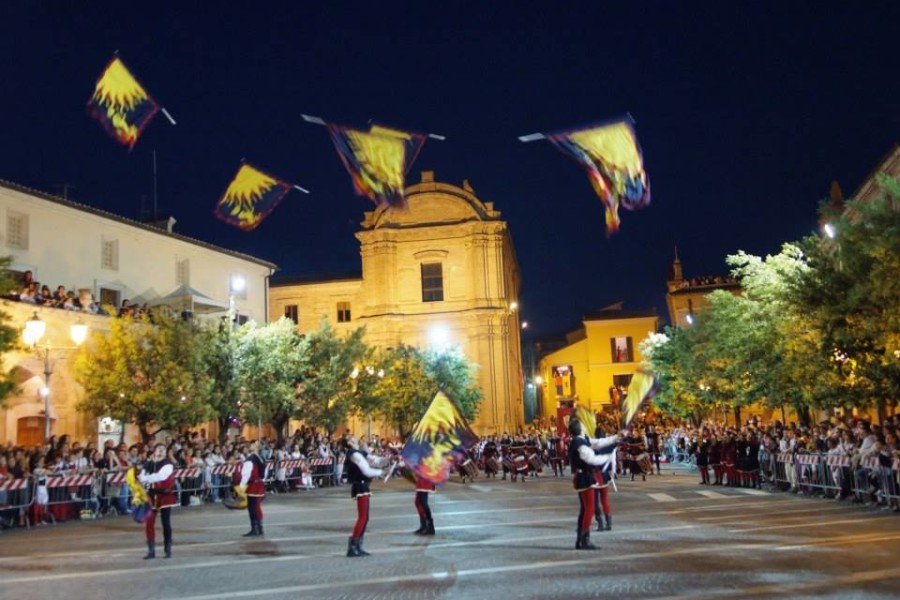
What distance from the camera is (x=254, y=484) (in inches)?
734

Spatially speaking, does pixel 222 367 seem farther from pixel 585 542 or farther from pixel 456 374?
pixel 456 374

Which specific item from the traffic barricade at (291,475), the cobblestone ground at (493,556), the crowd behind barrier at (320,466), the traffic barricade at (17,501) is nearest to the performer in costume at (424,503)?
the cobblestone ground at (493,556)

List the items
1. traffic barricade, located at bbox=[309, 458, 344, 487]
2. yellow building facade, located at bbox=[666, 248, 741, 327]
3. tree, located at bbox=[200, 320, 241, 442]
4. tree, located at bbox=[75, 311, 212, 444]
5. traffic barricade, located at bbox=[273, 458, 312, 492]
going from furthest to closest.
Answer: yellow building facade, located at bbox=[666, 248, 741, 327]
tree, located at bbox=[200, 320, 241, 442]
traffic barricade, located at bbox=[309, 458, 344, 487]
tree, located at bbox=[75, 311, 212, 444]
traffic barricade, located at bbox=[273, 458, 312, 492]

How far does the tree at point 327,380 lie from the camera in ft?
150

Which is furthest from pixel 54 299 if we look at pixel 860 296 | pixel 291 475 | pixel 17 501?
pixel 860 296

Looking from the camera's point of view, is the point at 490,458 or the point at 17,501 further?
the point at 490,458

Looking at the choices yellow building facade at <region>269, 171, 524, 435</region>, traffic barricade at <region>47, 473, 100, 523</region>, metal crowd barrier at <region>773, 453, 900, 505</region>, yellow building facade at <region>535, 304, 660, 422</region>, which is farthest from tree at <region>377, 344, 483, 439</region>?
metal crowd barrier at <region>773, 453, 900, 505</region>

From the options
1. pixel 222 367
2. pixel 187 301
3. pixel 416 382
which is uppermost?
pixel 187 301

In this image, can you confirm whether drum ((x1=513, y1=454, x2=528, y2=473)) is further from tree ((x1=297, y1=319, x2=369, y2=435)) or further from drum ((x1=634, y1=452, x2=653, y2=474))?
tree ((x1=297, y1=319, x2=369, y2=435))

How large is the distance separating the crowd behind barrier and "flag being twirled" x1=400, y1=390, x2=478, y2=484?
140 inches

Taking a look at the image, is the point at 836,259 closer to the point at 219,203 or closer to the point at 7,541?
the point at 219,203

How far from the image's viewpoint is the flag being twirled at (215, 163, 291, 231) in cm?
3341

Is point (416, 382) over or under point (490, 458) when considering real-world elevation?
over

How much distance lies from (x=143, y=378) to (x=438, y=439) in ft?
74.7
